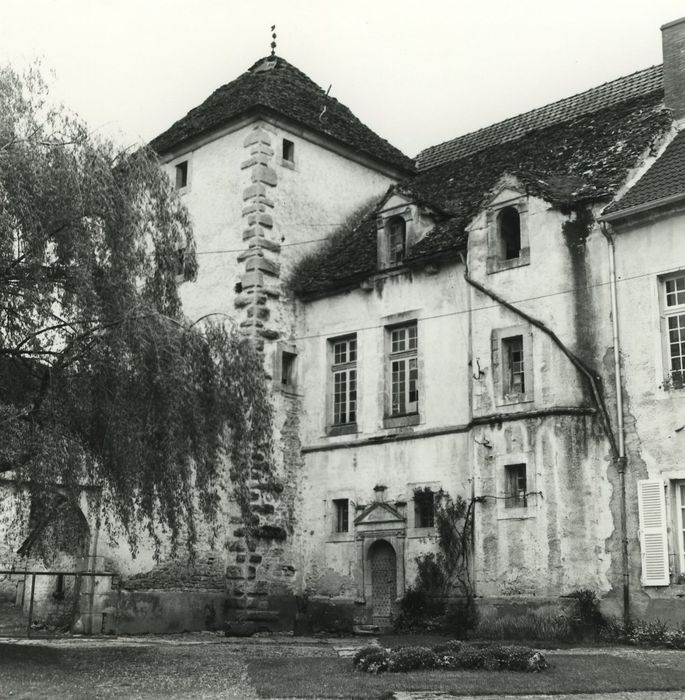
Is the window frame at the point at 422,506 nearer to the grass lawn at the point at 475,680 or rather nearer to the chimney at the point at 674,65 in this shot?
the grass lawn at the point at 475,680

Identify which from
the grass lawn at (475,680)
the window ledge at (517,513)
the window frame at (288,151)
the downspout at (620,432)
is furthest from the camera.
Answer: the window frame at (288,151)

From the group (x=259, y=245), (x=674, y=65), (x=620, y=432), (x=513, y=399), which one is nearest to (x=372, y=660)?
(x=620, y=432)

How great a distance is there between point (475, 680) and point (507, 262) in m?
9.79

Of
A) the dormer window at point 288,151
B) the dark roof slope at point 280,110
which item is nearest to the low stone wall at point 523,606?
the dormer window at point 288,151

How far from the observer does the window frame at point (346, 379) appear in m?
21.8

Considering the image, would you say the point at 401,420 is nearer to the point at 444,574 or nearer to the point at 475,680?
the point at 444,574

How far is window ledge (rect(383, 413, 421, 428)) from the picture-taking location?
20.5m

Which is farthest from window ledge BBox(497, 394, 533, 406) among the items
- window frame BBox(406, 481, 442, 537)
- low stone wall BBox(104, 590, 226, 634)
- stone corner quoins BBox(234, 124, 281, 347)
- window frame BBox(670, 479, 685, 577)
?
low stone wall BBox(104, 590, 226, 634)

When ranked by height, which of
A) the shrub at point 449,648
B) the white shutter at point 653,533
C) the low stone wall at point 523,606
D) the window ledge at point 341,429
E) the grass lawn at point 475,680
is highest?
the window ledge at point 341,429

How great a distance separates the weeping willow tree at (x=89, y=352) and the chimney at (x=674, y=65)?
1123cm

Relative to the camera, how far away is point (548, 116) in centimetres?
2570

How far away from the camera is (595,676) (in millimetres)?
11109

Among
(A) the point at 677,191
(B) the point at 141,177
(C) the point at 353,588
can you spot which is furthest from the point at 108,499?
(A) the point at 677,191

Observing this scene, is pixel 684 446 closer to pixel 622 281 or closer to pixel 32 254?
pixel 622 281
